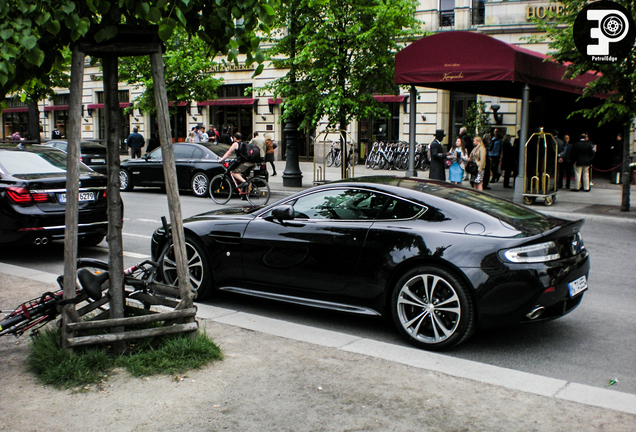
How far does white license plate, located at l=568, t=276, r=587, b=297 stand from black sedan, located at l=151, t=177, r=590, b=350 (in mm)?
17

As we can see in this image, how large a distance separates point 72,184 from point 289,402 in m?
2.09

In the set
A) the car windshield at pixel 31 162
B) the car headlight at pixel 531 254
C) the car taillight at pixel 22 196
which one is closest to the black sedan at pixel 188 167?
the car windshield at pixel 31 162

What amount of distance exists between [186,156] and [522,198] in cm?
917

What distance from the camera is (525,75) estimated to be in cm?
1547

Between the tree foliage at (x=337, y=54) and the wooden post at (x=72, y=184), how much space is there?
46.2 ft

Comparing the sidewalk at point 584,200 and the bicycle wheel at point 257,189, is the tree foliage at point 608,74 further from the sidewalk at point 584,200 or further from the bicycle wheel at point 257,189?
the bicycle wheel at point 257,189

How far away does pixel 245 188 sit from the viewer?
1555 cm

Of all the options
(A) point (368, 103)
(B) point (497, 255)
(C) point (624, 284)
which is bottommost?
(C) point (624, 284)

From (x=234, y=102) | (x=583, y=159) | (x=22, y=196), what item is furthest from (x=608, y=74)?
(x=234, y=102)

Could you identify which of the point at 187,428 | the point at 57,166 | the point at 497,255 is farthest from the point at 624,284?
the point at 57,166

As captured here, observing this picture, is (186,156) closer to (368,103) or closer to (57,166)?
(368,103)

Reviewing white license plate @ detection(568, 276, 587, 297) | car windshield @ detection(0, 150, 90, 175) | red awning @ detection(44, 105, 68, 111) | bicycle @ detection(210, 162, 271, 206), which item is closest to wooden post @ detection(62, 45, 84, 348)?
white license plate @ detection(568, 276, 587, 297)

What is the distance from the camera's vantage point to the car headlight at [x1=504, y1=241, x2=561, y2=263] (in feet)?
15.7

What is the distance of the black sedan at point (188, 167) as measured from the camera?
17.0 meters
